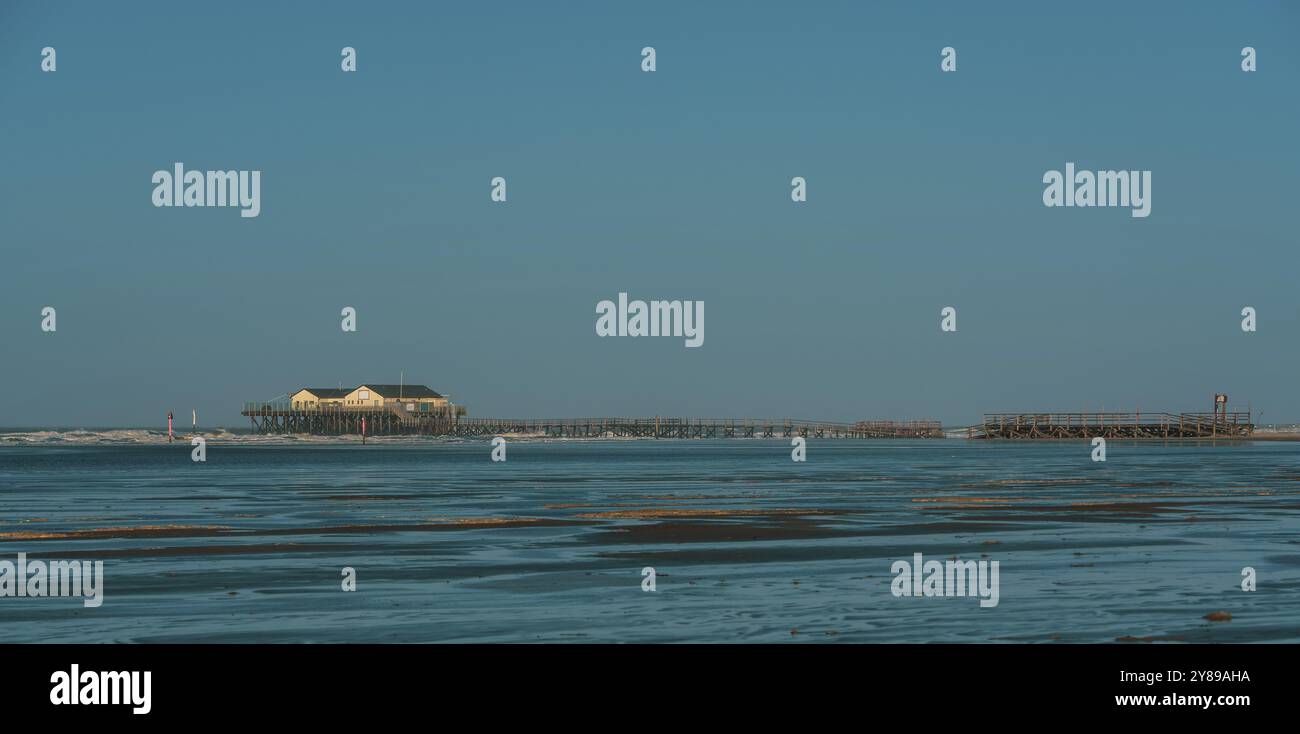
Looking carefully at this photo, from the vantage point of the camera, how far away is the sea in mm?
15008

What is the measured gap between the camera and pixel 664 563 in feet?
71.5

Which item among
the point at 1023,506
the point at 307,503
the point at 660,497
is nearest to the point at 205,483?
the point at 307,503

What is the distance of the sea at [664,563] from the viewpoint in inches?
591

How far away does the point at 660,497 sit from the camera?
1601 inches

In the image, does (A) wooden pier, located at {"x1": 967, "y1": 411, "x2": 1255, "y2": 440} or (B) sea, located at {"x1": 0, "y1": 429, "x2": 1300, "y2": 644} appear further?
(A) wooden pier, located at {"x1": 967, "y1": 411, "x2": 1255, "y2": 440}

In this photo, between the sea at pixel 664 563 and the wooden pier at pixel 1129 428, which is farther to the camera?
the wooden pier at pixel 1129 428

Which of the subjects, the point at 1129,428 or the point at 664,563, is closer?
the point at 664,563

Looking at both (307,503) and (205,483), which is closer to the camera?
(307,503)
